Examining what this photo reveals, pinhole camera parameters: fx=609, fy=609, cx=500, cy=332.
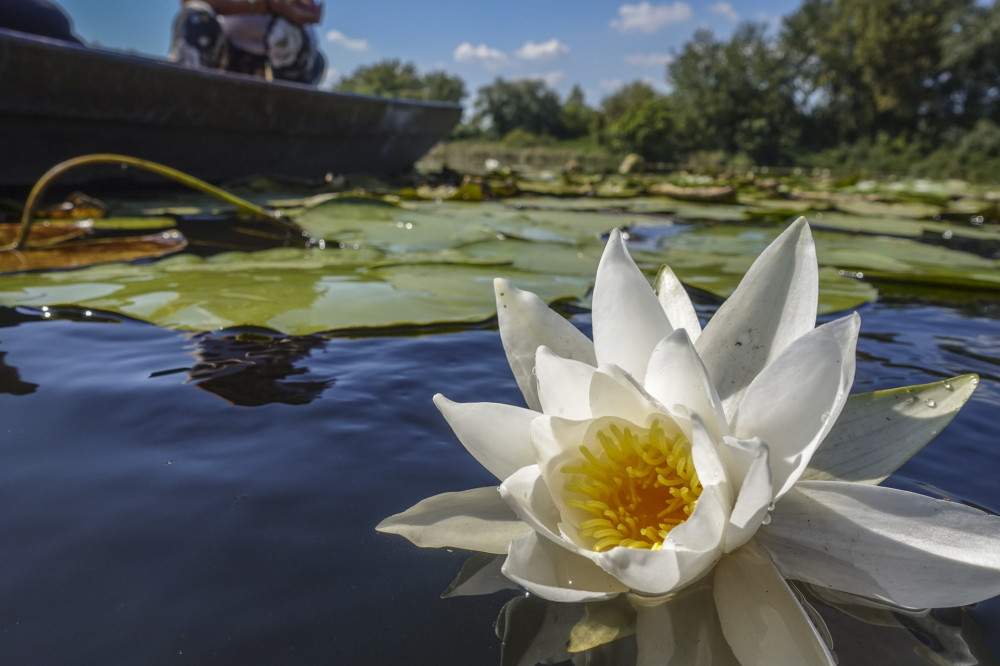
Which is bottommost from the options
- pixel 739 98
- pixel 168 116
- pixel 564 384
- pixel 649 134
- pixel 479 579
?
pixel 479 579

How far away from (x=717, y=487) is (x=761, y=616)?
0.13 metres

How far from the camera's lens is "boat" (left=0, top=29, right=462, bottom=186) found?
3283 millimetres

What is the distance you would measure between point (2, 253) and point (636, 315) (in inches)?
98.1

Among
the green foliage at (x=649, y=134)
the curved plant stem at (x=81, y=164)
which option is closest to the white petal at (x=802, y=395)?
the curved plant stem at (x=81, y=164)

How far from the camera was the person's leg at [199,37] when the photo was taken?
592 centimetres

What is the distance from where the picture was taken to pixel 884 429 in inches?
26.3

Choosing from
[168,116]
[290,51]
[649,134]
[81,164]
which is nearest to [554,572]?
[81,164]

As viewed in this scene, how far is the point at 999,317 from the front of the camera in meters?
1.99

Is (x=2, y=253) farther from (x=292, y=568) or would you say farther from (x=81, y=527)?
(x=292, y=568)

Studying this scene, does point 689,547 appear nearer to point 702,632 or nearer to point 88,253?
point 702,632

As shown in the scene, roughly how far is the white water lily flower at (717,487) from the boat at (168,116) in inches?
143

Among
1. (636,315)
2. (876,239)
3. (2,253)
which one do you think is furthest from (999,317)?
(2,253)

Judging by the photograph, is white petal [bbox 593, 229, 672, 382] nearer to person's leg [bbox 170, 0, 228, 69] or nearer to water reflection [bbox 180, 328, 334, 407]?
water reflection [bbox 180, 328, 334, 407]

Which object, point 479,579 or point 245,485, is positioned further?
point 245,485
